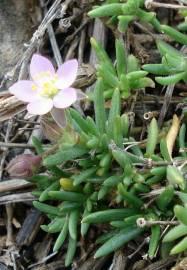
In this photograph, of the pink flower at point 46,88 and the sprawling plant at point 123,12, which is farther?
the sprawling plant at point 123,12

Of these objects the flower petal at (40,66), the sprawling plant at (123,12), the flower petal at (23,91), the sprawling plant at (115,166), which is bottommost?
the sprawling plant at (115,166)

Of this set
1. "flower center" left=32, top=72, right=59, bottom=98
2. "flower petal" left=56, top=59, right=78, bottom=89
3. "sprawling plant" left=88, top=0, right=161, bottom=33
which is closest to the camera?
"flower petal" left=56, top=59, right=78, bottom=89

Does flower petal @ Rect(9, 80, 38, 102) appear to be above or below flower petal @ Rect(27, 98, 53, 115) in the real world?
above

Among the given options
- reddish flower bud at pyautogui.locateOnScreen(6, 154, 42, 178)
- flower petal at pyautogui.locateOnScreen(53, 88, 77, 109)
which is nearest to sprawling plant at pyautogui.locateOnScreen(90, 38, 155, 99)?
flower petal at pyautogui.locateOnScreen(53, 88, 77, 109)

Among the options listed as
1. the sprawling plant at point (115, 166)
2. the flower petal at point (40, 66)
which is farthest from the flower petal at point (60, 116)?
the flower petal at point (40, 66)

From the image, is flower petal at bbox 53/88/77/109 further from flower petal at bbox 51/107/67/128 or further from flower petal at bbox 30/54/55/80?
flower petal at bbox 30/54/55/80

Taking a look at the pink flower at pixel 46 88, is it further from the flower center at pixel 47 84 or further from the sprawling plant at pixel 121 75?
the sprawling plant at pixel 121 75

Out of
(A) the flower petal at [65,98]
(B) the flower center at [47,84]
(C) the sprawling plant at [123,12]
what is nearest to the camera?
(A) the flower petal at [65,98]
